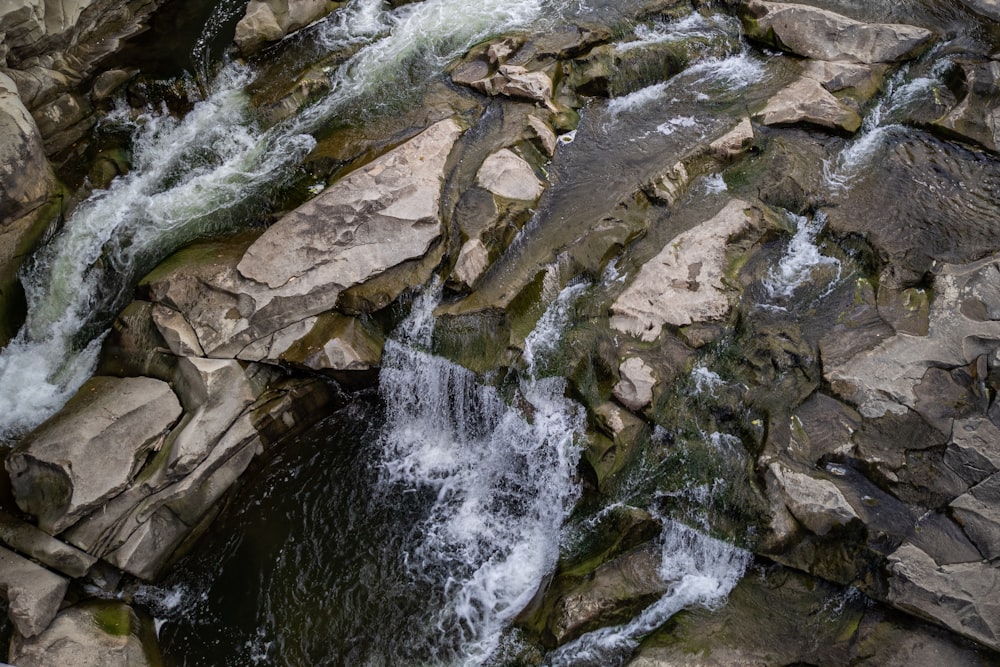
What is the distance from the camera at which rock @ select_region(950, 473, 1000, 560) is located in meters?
5.24

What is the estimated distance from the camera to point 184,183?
8250mm

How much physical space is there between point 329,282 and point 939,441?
558 centimetres

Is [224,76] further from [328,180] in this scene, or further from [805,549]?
[805,549]

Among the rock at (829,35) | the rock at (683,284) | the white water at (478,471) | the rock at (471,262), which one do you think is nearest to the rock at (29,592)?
the white water at (478,471)

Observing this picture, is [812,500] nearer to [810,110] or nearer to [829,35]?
[810,110]

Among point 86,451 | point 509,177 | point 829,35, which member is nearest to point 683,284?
point 509,177

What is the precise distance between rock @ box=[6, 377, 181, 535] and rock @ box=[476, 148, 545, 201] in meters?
3.78

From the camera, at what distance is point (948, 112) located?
25.2 feet

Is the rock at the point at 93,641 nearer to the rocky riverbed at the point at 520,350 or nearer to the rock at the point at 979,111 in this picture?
the rocky riverbed at the point at 520,350

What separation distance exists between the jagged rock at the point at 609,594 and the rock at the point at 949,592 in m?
1.75

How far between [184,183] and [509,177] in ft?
12.8

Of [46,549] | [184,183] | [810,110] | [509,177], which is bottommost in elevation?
[46,549]

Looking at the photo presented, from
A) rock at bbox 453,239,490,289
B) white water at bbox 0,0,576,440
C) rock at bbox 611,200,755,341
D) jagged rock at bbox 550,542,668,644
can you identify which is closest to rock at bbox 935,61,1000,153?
rock at bbox 611,200,755,341

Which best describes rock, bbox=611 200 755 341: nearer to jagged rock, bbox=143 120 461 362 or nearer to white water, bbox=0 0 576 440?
jagged rock, bbox=143 120 461 362
